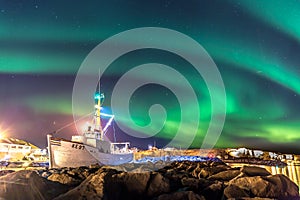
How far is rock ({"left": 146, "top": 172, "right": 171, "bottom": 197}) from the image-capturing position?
33.9ft

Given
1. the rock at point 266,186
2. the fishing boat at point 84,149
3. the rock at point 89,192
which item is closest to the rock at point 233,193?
Answer: the rock at point 266,186

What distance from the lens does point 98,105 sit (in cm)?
6188

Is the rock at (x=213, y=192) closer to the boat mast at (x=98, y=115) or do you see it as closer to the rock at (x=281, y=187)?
the rock at (x=281, y=187)

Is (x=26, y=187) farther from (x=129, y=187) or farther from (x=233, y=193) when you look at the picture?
(x=233, y=193)

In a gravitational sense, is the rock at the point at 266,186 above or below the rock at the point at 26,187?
below

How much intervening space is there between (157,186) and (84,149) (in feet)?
123

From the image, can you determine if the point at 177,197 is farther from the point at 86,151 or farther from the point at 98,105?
the point at 98,105

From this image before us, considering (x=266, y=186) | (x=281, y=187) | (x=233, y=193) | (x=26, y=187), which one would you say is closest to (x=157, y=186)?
(x=233, y=193)

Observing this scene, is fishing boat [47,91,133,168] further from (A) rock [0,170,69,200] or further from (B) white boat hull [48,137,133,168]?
(A) rock [0,170,69,200]

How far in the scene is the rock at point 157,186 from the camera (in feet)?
33.9

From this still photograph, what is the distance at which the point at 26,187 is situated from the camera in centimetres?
834

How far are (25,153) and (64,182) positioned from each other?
8442cm

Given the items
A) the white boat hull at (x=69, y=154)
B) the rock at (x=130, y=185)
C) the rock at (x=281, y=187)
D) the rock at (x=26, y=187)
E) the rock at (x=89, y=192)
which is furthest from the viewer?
the white boat hull at (x=69, y=154)

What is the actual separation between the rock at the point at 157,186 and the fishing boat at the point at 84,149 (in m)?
35.1
